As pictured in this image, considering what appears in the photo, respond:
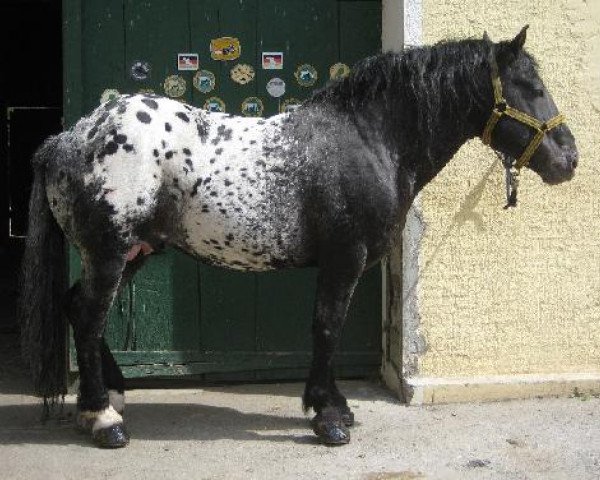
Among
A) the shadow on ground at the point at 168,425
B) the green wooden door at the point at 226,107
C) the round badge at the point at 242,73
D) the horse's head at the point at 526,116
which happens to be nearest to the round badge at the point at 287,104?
the green wooden door at the point at 226,107

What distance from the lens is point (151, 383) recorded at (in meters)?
4.81

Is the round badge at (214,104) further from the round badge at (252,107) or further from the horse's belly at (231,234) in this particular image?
the horse's belly at (231,234)

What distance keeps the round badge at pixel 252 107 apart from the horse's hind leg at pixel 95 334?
1453 mm

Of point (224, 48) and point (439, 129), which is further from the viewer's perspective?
point (224, 48)

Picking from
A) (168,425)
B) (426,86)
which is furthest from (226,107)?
(168,425)

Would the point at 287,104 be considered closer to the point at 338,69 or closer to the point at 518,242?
the point at 338,69

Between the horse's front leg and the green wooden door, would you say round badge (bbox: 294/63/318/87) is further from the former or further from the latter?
the horse's front leg

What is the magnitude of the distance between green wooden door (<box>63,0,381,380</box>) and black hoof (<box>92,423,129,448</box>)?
0.99 metres

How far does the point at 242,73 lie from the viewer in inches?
185

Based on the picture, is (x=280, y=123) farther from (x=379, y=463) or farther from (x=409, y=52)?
(x=379, y=463)

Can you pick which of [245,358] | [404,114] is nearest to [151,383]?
[245,358]

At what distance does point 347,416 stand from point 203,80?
215 cm

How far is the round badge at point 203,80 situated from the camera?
466 cm

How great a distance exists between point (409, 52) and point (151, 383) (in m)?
2.54
